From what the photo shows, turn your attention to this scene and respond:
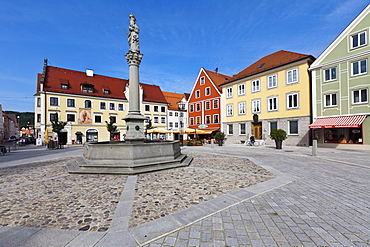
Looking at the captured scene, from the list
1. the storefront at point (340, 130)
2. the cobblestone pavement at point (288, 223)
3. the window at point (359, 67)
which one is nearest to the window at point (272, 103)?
the storefront at point (340, 130)

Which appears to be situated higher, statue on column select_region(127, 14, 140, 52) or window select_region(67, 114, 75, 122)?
statue on column select_region(127, 14, 140, 52)

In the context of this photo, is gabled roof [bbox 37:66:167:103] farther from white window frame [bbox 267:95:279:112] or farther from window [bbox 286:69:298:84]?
window [bbox 286:69:298:84]

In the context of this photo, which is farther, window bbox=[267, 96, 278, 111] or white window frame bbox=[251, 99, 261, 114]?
white window frame bbox=[251, 99, 261, 114]

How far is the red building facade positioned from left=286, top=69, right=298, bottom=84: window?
12936 millimetres

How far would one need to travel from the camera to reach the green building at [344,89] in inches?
706

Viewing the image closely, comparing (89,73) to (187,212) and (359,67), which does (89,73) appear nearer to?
(187,212)

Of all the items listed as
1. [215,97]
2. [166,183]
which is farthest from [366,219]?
[215,97]

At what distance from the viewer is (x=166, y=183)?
239 inches

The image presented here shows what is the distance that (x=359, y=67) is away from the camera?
60.6ft

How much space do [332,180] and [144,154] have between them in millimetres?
7445

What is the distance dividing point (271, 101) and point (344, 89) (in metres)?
8.42

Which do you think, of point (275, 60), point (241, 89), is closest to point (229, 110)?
point (241, 89)

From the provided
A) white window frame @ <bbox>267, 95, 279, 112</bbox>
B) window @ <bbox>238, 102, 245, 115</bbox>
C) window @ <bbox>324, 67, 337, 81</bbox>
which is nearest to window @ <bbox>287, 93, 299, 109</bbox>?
white window frame @ <bbox>267, 95, 279, 112</bbox>

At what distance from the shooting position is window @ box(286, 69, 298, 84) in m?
23.6
